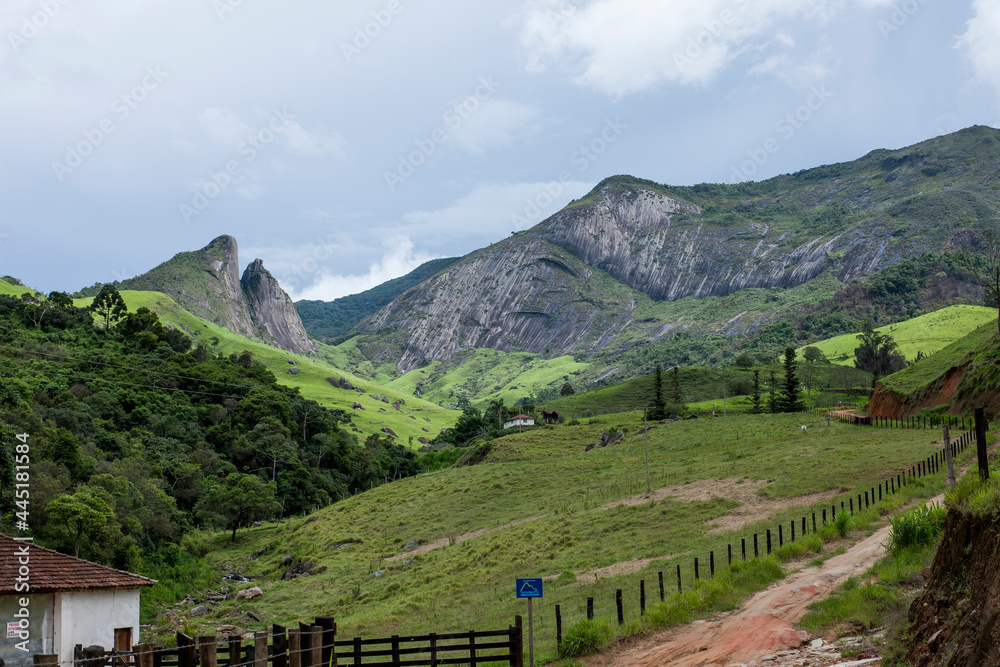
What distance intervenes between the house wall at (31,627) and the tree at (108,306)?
101 metres

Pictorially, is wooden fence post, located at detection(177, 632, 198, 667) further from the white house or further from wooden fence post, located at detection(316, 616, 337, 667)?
the white house

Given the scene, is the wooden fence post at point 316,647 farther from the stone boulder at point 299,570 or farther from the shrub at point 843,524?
the stone boulder at point 299,570

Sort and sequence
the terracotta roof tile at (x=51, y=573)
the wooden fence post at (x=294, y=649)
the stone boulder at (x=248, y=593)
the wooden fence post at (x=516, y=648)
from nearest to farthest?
the wooden fence post at (x=294, y=649) < the wooden fence post at (x=516, y=648) < the terracotta roof tile at (x=51, y=573) < the stone boulder at (x=248, y=593)

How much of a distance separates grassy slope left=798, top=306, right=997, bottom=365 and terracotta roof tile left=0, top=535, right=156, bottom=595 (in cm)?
14409

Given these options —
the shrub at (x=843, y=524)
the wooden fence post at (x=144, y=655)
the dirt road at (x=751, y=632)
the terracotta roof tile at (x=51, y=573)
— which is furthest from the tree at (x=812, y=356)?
the wooden fence post at (x=144, y=655)

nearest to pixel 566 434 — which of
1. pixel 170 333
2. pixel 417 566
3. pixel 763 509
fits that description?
pixel 417 566

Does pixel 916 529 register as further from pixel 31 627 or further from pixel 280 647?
pixel 31 627

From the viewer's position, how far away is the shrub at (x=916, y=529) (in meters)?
15.4

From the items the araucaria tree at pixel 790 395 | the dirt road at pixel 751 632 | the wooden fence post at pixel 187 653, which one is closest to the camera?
the wooden fence post at pixel 187 653

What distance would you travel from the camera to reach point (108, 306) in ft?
360

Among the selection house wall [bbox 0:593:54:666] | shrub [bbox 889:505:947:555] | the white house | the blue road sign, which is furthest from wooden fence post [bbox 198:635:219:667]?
shrub [bbox 889:505:947:555]

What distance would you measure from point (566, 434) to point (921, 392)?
42106mm

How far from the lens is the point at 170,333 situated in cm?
11538

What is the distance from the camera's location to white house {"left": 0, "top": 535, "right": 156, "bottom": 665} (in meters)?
16.1
